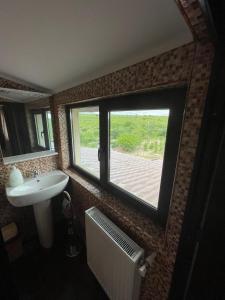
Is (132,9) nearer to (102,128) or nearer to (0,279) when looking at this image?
(102,128)

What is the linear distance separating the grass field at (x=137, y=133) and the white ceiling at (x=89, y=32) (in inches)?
14.6

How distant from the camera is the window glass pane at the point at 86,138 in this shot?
151 centimetres

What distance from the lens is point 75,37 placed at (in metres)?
0.77

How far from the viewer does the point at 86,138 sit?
1748 mm

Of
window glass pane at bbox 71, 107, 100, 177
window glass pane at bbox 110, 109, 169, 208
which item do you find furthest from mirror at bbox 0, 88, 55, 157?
window glass pane at bbox 110, 109, 169, 208

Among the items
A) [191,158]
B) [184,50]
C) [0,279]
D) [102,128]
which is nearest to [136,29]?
[184,50]

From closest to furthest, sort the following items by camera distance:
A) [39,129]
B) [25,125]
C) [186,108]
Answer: [186,108]
[25,125]
[39,129]

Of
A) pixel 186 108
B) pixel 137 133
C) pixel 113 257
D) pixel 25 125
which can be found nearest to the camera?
pixel 186 108

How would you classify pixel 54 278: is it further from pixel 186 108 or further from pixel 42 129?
pixel 186 108

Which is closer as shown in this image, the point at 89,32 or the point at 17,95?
the point at 89,32

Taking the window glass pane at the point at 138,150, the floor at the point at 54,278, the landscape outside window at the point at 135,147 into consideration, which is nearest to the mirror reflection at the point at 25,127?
the landscape outside window at the point at 135,147

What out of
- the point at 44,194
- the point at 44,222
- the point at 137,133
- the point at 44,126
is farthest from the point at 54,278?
the point at 44,126

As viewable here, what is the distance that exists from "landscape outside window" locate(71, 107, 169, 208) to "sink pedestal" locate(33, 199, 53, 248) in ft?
2.20

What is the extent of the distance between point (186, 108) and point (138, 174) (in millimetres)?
718
